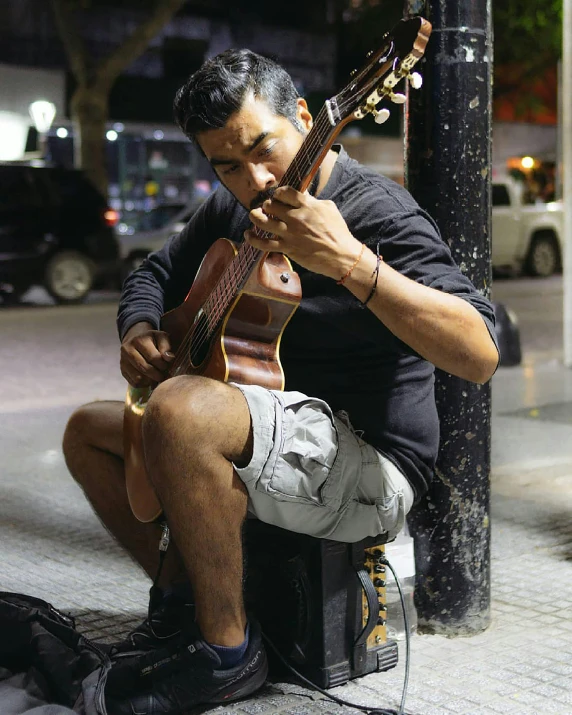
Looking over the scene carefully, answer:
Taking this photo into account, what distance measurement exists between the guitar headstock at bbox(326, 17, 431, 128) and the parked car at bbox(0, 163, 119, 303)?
12.0 metres

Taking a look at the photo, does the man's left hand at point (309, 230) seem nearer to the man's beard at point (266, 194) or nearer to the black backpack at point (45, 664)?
the man's beard at point (266, 194)

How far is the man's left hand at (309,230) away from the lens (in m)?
2.29

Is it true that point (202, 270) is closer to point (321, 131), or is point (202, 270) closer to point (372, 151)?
point (321, 131)

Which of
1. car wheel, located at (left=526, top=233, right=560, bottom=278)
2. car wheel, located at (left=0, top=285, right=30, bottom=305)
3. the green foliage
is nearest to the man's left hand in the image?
car wheel, located at (left=0, top=285, right=30, bottom=305)

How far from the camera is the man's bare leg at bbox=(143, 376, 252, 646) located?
2.42 metres

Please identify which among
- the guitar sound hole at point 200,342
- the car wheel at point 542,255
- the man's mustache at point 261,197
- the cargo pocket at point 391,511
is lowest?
the car wheel at point 542,255

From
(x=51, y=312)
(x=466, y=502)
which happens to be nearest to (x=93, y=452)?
(x=466, y=502)

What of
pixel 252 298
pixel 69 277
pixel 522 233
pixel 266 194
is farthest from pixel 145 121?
pixel 252 298

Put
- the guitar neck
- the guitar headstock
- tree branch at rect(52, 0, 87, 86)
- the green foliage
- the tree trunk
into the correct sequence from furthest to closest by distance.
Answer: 1. the green foliage
2. the tree trunk
3. tree branch at rect(52, 0, 87, 86)
4. the guitar neck
5. the guitar headstock

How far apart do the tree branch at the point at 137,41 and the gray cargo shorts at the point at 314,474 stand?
17.2 m

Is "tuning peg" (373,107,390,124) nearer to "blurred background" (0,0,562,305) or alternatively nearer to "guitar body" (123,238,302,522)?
"guitar body" (123,238,302,522)

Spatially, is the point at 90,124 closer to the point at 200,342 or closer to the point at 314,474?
the point at 200,342

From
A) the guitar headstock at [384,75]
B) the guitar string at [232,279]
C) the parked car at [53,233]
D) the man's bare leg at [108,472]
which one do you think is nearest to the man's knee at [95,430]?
the man's bare leg at [108,472]

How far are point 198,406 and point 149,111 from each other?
22332 millimetres
